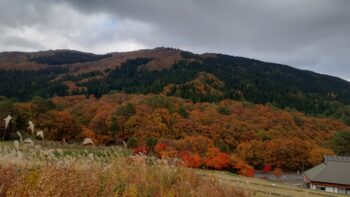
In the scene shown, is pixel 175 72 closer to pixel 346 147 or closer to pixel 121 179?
pixel 346 147

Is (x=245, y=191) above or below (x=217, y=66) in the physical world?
below

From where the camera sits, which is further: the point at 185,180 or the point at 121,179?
the point at 185,180

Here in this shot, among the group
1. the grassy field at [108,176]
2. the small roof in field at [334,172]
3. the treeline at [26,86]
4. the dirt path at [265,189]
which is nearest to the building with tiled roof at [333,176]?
the small roof in field at [334,172]

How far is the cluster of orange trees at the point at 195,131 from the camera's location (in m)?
49.2

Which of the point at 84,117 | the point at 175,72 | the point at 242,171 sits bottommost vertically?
the point at 242,171

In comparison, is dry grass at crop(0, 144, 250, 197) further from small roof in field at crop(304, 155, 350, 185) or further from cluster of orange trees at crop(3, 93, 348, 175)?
cluster of orange trees at crop(3, 93, 348, 175)

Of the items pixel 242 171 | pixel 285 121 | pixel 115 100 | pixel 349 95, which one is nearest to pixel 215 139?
pixel 242 171

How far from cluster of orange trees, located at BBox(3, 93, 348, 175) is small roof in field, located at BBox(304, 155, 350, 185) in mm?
11288

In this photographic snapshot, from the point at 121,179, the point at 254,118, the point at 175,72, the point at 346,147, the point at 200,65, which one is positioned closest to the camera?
the point at 121,179

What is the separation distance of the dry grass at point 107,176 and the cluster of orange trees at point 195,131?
34913 millimetres

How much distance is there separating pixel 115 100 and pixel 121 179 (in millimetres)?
90056

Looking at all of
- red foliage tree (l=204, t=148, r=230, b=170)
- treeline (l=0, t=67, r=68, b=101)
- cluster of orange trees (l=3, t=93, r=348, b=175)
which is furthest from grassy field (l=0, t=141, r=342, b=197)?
Result: treeline (l=0, t=67, r=68, b=101)

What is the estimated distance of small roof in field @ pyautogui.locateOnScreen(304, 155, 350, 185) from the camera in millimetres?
31089

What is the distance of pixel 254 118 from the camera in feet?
254
